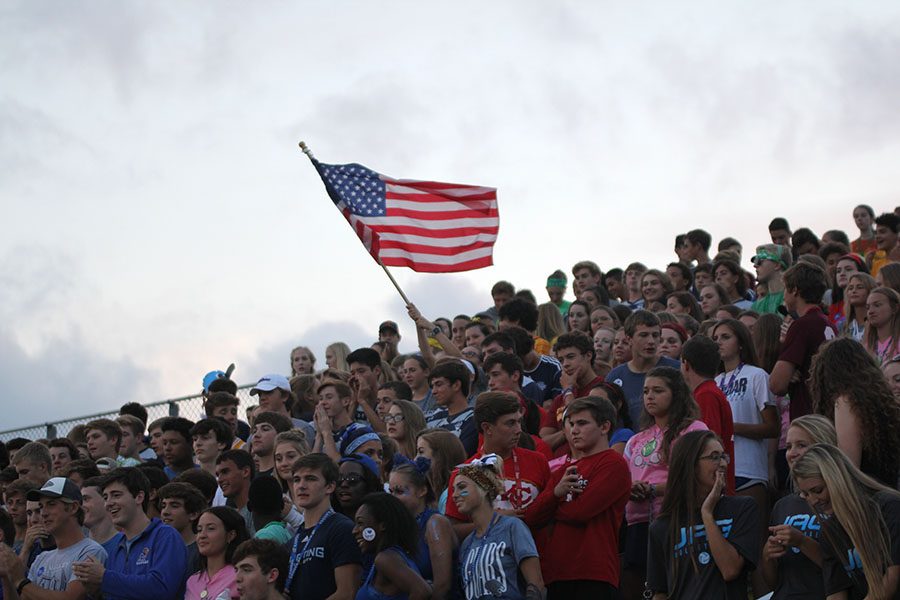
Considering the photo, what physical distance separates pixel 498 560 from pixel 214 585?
85.7 inches

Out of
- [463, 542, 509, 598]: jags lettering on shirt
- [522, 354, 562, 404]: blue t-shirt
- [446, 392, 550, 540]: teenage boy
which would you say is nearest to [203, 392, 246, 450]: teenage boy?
[522, 354, 562, 404]: blue t-shirt

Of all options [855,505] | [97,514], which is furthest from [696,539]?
[97,514]

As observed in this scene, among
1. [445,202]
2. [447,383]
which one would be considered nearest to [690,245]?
[445,202]

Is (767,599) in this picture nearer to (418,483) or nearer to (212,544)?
(418,483)

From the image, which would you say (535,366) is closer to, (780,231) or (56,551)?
(56,551)

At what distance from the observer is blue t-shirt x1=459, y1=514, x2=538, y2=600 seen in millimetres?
7895

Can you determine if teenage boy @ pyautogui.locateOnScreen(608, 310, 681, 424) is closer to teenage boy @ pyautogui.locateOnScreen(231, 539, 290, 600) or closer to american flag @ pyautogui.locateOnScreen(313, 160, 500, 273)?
teenage boy @ pyautogui.locateOnScreen(231, 539, 290, 600)

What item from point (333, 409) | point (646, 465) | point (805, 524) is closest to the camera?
point (805, 524)

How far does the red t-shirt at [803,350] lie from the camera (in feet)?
34.6

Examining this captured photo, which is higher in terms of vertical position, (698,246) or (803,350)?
(698,246)

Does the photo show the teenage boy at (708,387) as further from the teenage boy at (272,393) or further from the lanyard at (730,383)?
the teenage boy at (272,393)

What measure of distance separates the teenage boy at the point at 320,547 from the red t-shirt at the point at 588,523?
3.96ft

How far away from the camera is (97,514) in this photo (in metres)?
10.2

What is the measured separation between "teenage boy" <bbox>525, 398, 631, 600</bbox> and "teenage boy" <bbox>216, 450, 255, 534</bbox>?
2.73m
